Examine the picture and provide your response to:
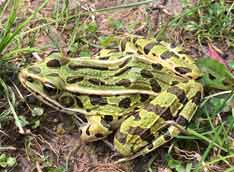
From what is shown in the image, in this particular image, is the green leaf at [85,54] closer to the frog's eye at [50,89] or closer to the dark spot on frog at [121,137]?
the frog's eye at [50,89]

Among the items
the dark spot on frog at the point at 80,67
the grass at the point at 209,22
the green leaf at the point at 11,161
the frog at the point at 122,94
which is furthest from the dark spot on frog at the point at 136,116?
the grass at the point at 209,22

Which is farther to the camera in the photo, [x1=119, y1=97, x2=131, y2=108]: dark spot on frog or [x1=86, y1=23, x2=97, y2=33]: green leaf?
[x1=86, y1=23, x2=97, y2=33]: green leaf

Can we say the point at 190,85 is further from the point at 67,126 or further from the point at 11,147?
the point at 11,147

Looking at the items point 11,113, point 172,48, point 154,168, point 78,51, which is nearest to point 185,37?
point 172,48

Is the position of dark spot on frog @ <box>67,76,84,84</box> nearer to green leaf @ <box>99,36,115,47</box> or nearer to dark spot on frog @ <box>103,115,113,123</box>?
dark spot on frog @ <box>103,115,113,123</box>

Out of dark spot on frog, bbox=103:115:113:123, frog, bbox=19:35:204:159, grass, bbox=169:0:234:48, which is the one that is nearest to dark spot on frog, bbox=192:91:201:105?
frog, bbox=19:35:204:159

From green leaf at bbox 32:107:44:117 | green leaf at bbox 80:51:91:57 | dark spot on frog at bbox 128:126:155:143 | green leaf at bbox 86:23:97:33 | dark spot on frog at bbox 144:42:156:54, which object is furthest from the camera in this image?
green leaf at bbox 86:23:97:33
